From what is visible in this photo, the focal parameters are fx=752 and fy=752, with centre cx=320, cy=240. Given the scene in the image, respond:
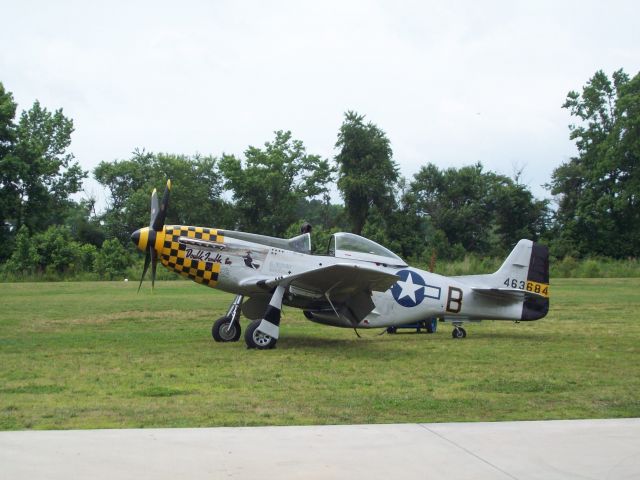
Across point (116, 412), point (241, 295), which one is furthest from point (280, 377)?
point (241, 295)

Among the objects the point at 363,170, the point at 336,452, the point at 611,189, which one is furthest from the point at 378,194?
the point at 336,452

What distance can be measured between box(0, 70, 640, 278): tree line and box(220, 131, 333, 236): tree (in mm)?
99

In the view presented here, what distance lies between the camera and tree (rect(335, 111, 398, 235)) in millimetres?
52094

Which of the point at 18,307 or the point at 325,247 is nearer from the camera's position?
the point at 325,247

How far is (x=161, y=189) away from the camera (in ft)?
191

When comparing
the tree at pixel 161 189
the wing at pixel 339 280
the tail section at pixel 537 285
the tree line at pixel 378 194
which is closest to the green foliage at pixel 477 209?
the tree line at pixel 378 194

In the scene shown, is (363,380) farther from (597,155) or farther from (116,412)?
(597,155)

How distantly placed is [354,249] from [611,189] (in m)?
45.4

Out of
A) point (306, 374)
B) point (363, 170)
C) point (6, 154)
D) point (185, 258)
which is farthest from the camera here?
point (363, 170)

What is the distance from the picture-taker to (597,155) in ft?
182

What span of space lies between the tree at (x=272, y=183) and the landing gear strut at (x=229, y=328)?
39.8 m

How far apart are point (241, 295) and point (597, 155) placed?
159ft

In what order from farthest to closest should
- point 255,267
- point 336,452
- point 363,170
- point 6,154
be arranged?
point 363,170
point 6,154
point 255,267
point 336,452

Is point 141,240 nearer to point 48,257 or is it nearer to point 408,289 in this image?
point 408,289
